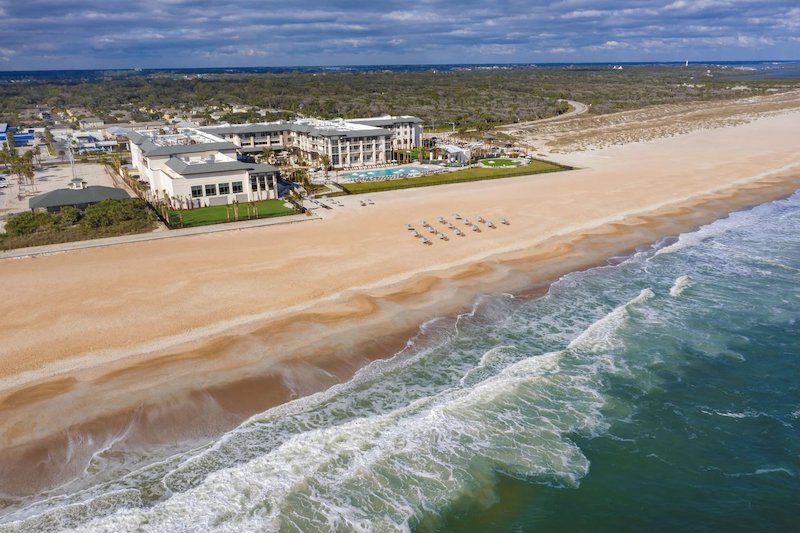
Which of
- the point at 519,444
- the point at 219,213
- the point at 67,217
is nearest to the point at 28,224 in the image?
the point at 67,217

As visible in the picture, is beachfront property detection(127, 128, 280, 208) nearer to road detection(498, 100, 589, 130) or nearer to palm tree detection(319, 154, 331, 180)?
palm tree detection(319, 154, 331, 180)

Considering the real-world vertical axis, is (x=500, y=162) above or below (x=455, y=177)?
above

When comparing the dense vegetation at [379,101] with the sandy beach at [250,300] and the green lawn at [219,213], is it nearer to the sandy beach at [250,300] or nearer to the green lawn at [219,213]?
the sandy beach at [250,300]

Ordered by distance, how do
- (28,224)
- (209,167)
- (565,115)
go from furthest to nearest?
(565,115)
(209,167)
(28,224)

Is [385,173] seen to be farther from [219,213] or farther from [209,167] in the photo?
[219,213]

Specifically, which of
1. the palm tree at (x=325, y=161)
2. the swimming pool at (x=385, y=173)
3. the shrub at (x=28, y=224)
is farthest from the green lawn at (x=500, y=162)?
the shrub at (x=28, y=224)

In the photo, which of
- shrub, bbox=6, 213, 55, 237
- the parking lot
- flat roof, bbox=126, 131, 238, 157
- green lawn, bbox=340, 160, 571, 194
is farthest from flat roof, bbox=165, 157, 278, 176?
the parking lot
